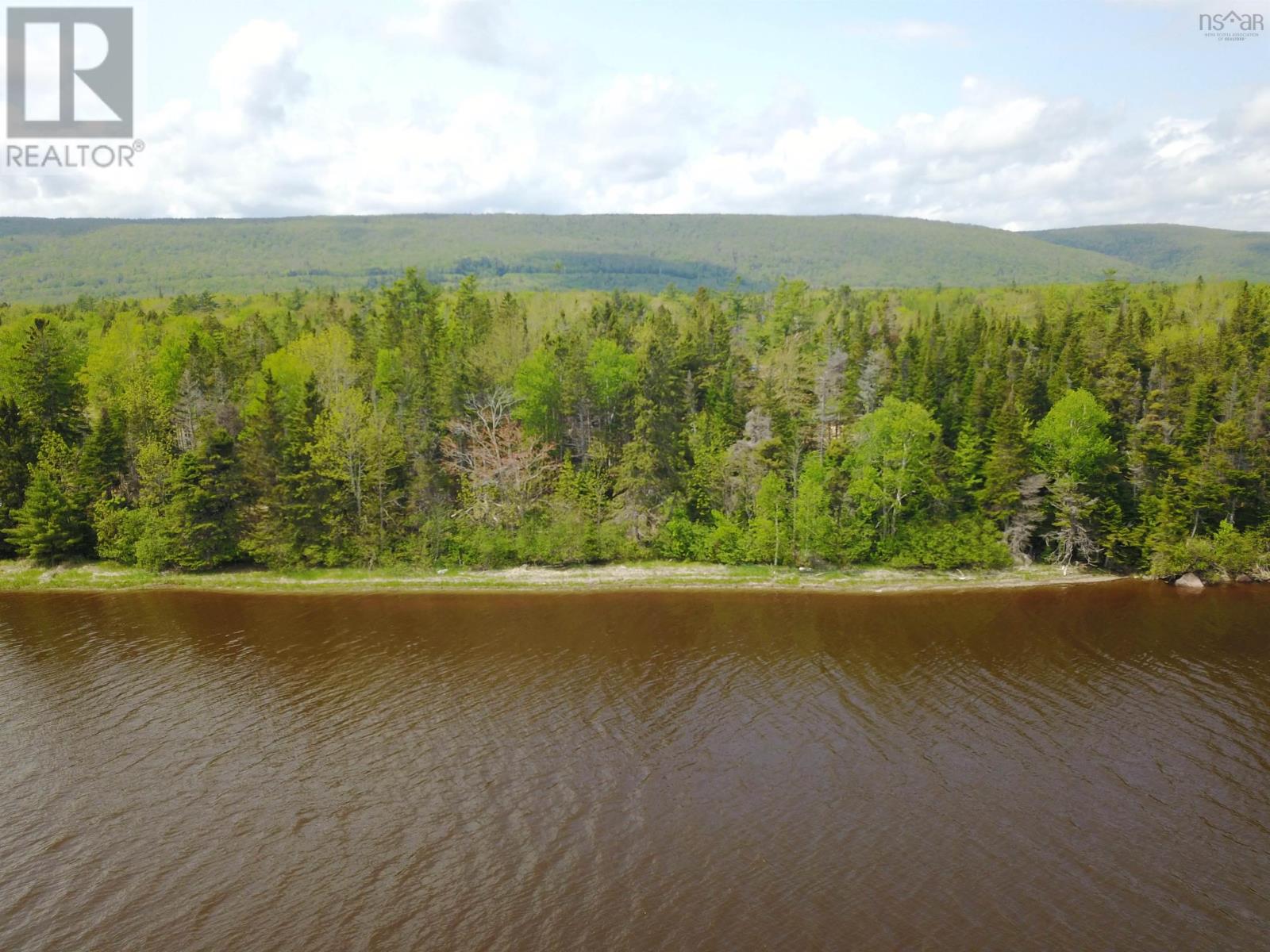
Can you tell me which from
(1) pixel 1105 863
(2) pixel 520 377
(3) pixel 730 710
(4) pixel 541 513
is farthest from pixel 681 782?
(2) pixel 520 377

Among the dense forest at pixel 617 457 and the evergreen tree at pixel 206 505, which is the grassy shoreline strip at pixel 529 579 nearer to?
A: the dense forest at pixel 617 457

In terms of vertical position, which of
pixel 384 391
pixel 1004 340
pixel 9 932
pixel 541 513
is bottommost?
pixel 9 932

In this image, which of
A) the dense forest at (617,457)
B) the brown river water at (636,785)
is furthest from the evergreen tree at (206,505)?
the brown river water at (636,785)

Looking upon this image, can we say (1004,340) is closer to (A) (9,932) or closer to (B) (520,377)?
(B) (520,377)

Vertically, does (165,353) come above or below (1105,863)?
above

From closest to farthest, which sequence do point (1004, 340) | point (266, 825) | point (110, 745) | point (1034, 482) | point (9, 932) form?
point (9, 932) → point (266, 825) → point (110, 745) → point (1034, 482) → point (1004, 340)

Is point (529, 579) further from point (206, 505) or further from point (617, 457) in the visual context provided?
point (206, 505)

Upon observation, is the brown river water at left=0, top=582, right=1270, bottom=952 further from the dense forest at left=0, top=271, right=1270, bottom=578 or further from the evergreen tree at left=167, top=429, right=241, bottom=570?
the dense forest at left=0, top=271, right=1270, bottom=578

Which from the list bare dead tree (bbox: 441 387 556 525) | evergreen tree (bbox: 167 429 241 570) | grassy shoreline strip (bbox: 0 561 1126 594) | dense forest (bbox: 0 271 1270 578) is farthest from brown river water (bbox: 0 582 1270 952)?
bare dead tree (bbox: 441 387 556 525)
